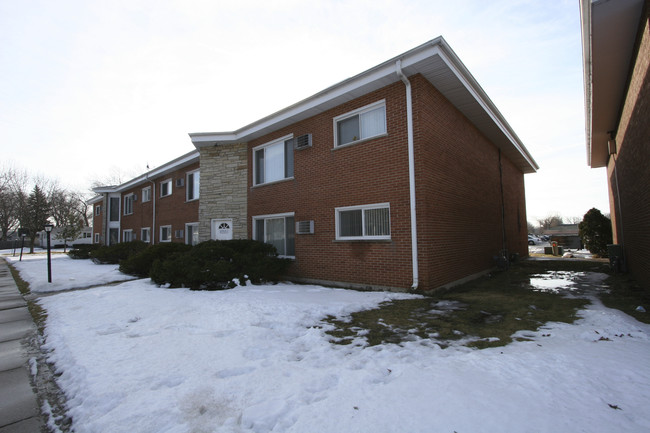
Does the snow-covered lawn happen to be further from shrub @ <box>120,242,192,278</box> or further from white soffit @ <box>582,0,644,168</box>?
shrub @ <box>120,242,192,278</box>

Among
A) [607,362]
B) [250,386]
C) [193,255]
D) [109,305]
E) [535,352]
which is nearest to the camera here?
[250,386]

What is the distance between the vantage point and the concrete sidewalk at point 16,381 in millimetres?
2588

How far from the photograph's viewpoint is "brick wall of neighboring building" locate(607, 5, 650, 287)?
595cm

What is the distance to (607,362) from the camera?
3.14 metres

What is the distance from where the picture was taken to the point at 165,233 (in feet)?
58.9

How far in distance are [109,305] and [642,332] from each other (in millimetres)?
8870

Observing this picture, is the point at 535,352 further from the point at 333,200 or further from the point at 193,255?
the point at 193,255

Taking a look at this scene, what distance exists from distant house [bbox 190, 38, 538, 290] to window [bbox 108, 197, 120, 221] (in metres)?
17.1

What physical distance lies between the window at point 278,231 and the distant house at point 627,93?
8578mm

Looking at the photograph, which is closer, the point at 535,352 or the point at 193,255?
the point at 535,352

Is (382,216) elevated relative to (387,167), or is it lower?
lower

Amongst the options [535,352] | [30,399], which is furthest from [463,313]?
[30,399]

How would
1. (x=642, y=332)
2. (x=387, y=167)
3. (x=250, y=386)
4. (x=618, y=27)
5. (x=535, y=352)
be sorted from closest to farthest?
(x=250, y=386)
(x=535, y=352)
(x=642, y=332)
(x=618, y=27)
(x=387, y=167)

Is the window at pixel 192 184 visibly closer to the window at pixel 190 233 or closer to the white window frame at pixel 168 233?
the window at pixel 190 233
